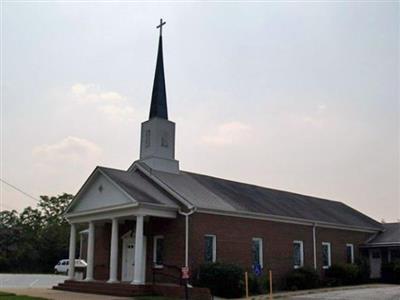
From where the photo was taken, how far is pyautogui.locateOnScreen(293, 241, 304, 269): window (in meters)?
29.2

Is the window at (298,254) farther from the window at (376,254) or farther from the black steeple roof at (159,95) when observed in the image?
the black steeple roof at (159,95)

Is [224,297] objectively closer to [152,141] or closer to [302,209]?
[152,141]

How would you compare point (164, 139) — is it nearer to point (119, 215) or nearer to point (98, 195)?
point (98, 195)

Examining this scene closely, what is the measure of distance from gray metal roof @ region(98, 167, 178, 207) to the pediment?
263 mm

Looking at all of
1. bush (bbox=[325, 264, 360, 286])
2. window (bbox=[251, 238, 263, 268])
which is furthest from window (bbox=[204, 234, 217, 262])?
bush (bbox=[325, 264, 360, 286])

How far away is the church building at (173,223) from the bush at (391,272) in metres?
2.57

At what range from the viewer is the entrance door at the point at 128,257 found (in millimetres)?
26672

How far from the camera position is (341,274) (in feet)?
99.3

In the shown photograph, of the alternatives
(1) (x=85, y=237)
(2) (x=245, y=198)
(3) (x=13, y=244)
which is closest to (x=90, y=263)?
(2) (x=245, y=198)

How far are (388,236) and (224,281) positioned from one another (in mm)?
17080

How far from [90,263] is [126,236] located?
7.26 feet

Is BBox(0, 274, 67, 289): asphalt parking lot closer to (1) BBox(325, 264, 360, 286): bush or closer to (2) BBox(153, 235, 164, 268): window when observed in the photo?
(2) BBox(153, 235, 164, 268): window

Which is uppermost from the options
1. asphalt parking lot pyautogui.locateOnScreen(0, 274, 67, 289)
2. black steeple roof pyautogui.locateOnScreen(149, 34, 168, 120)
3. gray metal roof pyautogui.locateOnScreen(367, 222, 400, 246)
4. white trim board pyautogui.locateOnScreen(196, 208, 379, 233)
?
black steeple roof pyautogui.locateOnScreen(149, 34, 168, 120)

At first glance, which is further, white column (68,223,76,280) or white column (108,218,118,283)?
white column (68,223,76,280)
